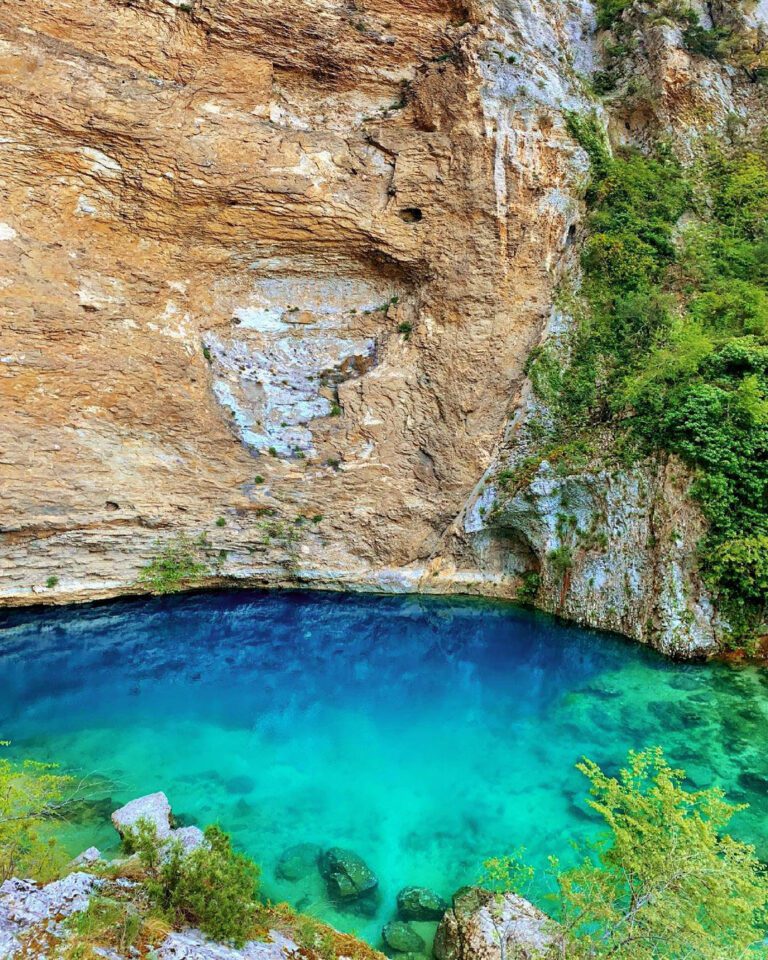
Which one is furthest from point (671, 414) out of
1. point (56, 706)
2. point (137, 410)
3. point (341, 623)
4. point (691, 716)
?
point (56, 706)

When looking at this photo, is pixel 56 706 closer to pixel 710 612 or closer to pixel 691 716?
pixel 691 716

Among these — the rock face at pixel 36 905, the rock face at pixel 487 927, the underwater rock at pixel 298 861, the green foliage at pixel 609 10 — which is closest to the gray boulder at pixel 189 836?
the underwater rock at pixel 298 861

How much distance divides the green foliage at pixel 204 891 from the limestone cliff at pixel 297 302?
397 inches

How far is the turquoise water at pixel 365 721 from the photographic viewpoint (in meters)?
7.80

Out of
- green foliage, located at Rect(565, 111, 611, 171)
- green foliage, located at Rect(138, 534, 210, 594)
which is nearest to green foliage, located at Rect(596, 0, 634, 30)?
A: green foliage, located at Rect(565, 111, 611, 171)

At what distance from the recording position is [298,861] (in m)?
7.23

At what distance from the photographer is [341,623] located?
14.4 m

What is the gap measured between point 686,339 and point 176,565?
547 inches

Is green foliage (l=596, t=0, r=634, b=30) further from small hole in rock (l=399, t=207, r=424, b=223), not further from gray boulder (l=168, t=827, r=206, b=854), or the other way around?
gray boulder (l=168, t=827, r=206, b=854)

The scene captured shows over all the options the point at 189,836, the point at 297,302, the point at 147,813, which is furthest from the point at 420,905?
the point at 297,302

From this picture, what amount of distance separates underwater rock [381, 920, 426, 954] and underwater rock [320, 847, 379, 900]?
58cm

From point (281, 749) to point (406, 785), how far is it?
87.5 inches

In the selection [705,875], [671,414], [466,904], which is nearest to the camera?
[705,875]

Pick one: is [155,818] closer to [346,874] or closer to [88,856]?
[88,856]
